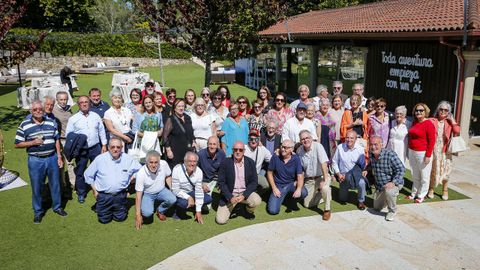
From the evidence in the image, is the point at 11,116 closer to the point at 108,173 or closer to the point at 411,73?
the point at 108,173

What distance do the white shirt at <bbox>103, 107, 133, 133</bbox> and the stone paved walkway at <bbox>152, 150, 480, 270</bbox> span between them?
2.62 meters

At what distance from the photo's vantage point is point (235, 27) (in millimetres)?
12820

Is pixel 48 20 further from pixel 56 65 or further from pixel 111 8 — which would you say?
pixel 111 8

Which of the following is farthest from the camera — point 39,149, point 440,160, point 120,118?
point 120,118

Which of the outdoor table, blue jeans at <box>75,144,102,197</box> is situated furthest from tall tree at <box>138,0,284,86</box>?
blue jeans at <box>75,144,102,197</box>

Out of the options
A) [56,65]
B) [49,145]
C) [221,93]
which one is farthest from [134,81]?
[56,65]

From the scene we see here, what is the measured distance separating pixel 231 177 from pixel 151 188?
43.5 inches

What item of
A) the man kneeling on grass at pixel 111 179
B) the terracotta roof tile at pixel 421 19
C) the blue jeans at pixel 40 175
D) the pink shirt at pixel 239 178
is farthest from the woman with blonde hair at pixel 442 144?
the blue jeans at pixel 40 175

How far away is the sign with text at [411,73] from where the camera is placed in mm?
9438

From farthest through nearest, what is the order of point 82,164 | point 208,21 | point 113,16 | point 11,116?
point 113,16, point 11,116, point 208,21, point 82,164

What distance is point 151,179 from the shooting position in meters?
5.58

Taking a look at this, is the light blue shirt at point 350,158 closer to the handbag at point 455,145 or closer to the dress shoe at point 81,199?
the handbag at point 455,145

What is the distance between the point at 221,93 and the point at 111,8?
50.6 metres

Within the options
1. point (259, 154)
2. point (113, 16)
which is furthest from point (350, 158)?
point (113, 16)
